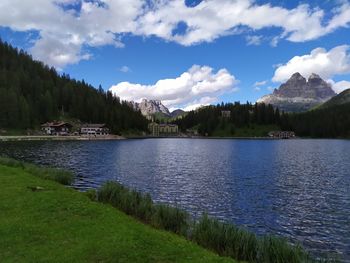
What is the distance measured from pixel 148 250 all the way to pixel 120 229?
355 centimetres

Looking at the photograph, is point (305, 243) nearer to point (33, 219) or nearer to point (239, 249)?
point (239, 249)

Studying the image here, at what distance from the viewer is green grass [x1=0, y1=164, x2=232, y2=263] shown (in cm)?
1534

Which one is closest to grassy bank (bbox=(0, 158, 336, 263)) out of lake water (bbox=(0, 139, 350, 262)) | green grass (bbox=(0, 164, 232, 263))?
green grass (bbox=(0, 164, 232, 263))

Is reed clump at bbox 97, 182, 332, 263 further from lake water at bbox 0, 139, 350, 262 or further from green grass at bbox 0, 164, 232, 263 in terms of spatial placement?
lake water at bbox 0, 139, 350, 262

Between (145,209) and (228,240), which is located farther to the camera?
(145,209)

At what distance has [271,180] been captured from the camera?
63.7 metres

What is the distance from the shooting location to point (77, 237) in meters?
17.8

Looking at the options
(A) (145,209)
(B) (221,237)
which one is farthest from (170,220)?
(B) (221,237)

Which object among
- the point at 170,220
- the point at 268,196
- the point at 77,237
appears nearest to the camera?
the point at 77,237

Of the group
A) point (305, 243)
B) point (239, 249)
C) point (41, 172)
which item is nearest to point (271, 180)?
point (305, 243)

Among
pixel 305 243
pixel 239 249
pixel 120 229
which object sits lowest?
pixel 305 243

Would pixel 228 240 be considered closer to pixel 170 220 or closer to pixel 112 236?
pixel 170 220

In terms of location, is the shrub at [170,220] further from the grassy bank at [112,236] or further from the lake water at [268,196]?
the lake water at [268,196]

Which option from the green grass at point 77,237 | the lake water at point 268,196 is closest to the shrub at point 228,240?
the green grass at point 77,237
